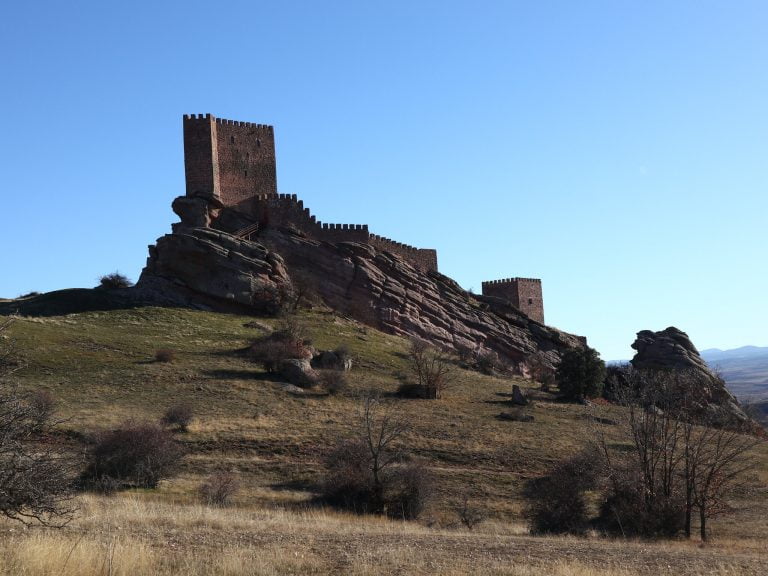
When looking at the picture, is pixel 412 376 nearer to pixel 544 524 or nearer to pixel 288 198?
pixel 288 198

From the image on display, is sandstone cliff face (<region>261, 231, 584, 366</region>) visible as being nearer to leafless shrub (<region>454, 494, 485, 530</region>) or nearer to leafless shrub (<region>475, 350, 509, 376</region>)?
leafless shrub (<region>475, 350, 509, 376</region>)

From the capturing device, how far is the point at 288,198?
6328 centimetres

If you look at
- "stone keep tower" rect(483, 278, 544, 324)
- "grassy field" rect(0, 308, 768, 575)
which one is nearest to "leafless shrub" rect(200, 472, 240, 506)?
"grassy field" rect(0, 308, 768, 575)

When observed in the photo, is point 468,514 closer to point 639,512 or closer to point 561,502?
point 561,502

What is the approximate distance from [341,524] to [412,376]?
2904 cm

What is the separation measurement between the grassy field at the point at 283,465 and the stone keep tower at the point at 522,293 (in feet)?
55.5

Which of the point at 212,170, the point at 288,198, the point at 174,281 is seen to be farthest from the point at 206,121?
the point at 174,281

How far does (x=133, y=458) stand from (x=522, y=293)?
5007cm

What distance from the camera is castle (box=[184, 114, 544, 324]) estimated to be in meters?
61.1

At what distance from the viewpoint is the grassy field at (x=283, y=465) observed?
13211mm

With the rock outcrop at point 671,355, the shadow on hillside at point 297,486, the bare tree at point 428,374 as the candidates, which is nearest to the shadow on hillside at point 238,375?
the bare tree at point 428,374

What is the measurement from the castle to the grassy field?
7.50 meters

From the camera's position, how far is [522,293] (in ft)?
241

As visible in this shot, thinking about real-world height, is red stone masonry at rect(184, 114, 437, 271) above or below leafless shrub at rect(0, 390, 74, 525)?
above
